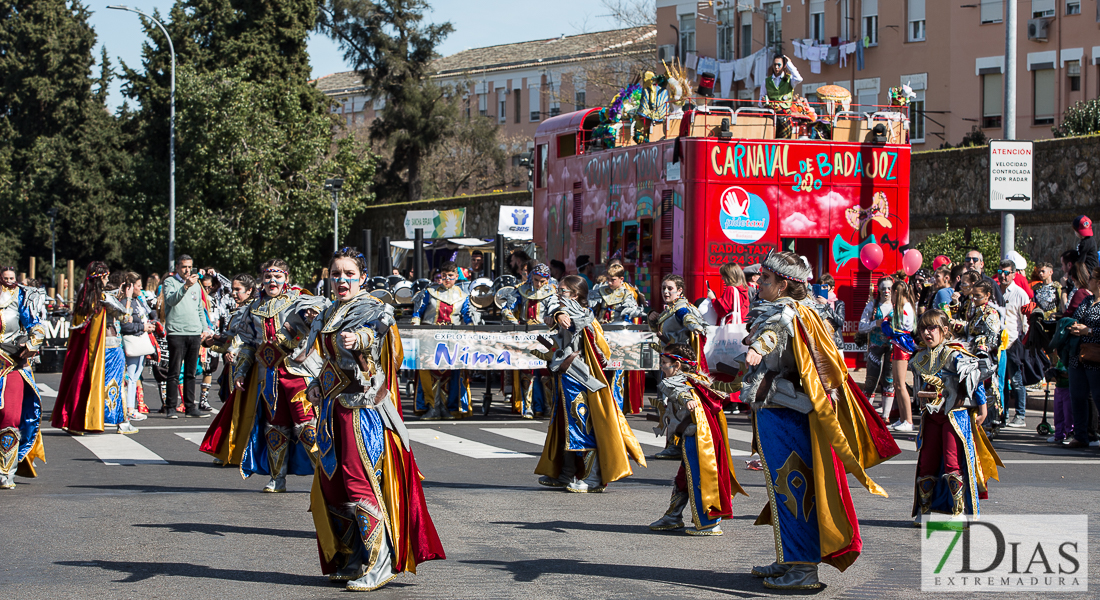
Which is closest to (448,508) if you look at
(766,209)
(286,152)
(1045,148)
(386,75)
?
(766,209)

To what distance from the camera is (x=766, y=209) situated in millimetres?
17688

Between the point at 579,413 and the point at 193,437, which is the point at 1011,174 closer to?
the point at 579,413

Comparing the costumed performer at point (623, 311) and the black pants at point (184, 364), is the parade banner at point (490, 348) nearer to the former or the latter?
the costumed performer at point (623, 311)

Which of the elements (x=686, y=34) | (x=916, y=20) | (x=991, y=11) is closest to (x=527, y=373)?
(x=991, y=11)

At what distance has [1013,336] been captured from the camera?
14.1m

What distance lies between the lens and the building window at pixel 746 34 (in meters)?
44.9

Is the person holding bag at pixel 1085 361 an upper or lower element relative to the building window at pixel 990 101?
lower

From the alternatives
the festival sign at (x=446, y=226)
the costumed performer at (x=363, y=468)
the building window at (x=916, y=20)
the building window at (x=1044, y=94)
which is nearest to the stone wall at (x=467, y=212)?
the festival sign at (x=446, y=226)

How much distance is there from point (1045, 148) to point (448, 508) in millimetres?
18256

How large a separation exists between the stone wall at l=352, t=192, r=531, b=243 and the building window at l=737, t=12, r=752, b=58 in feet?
38.5

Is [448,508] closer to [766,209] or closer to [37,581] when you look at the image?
[37,581]

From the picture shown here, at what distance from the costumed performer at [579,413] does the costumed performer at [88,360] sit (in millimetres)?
5562

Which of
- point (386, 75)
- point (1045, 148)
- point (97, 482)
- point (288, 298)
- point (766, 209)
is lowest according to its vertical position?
→ point (97, 482)

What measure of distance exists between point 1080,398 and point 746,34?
→ 112ft
